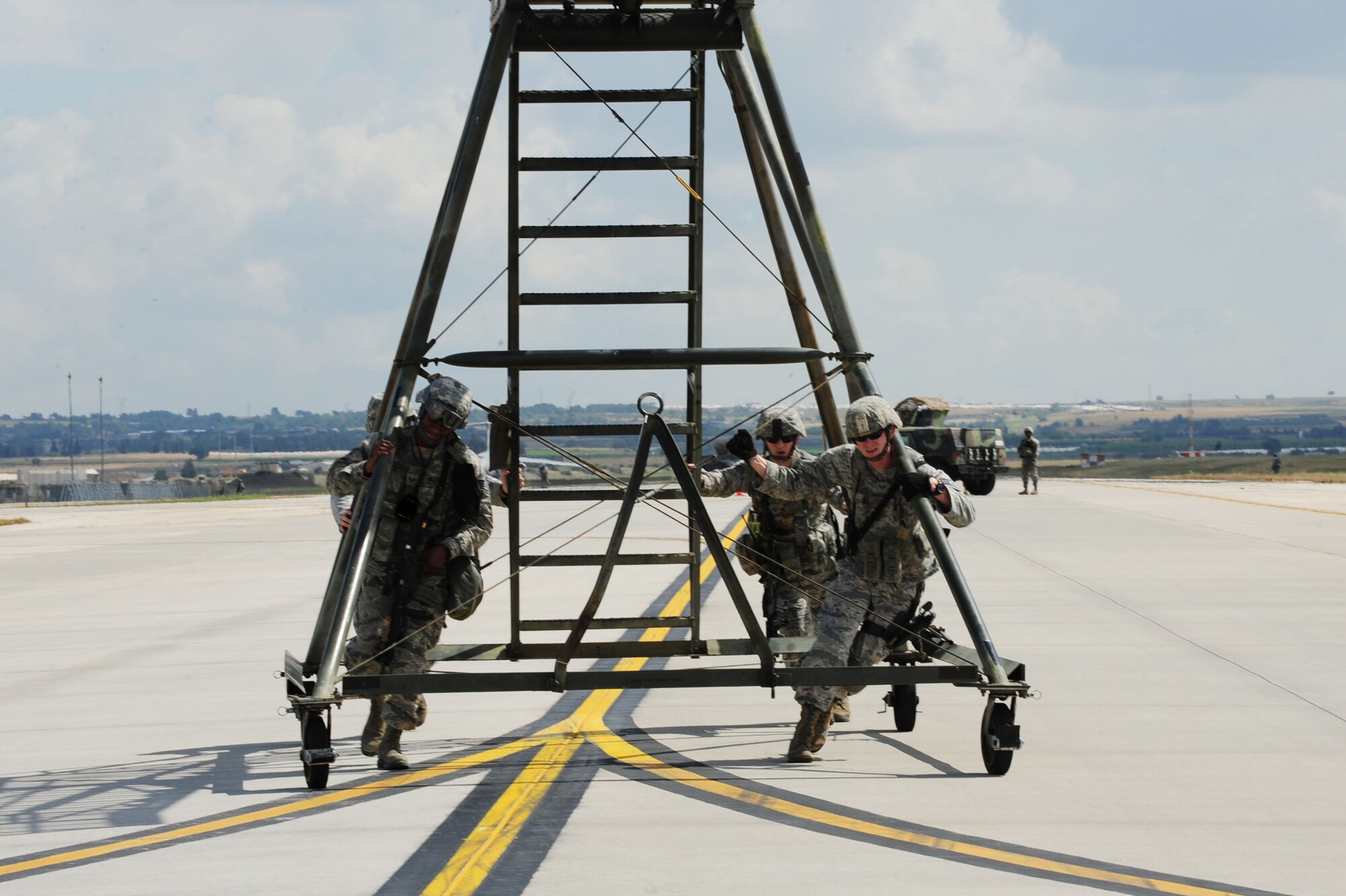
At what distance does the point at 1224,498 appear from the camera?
45406 millimetres

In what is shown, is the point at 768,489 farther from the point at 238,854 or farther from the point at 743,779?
the point at 238,854

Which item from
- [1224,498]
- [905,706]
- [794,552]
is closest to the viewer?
[905,706]

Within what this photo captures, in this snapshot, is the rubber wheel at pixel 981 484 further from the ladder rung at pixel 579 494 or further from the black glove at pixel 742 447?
the ladder rung at pixel 579 494

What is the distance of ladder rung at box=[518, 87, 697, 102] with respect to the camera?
8953mm

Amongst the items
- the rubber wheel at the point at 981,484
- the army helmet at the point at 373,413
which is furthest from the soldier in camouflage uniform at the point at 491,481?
the rubber wheel at the point at 981,484

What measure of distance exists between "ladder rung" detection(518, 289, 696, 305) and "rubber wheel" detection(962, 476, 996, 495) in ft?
119

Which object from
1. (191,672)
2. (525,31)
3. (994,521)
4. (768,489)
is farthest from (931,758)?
(994,521)

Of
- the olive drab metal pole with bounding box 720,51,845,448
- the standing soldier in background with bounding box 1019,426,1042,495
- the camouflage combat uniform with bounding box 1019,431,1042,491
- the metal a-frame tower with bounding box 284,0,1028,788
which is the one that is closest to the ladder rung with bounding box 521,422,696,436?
the metal a-frame tower with bounding box 284,0,1028,788

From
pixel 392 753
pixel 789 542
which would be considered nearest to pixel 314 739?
pixel 392 753

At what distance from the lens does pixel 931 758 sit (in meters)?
8.28

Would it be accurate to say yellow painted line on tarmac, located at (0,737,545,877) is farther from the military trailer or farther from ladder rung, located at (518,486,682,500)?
the military trailer

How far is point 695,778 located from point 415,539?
2061mm

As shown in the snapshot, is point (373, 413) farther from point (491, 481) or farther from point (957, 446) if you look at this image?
point (957, 446)

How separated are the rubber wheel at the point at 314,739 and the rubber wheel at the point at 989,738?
3184 millimetres
